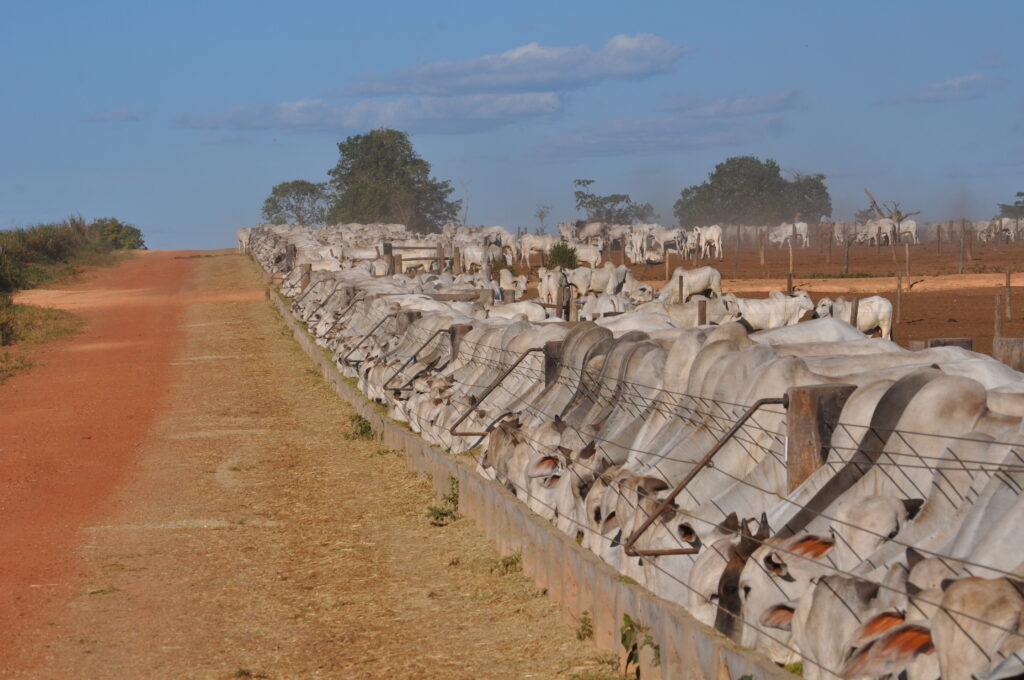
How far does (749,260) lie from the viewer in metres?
56.1

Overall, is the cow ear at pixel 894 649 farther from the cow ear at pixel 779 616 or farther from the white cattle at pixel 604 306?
the white cattle at pixel 604 306

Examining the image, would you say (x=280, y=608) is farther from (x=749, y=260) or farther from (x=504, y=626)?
(x=749, y=260)

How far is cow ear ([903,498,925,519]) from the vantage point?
544 cm

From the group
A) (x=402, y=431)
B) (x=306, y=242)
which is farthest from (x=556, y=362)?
(x=306, y=242)

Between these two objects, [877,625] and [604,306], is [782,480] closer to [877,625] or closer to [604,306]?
[877,625]

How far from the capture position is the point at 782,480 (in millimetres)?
6625

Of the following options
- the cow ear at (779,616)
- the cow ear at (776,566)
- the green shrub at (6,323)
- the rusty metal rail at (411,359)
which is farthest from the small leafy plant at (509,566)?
the green shrub at (6,323)

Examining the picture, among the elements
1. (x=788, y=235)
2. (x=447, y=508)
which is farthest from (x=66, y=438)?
(x=788, y=235)

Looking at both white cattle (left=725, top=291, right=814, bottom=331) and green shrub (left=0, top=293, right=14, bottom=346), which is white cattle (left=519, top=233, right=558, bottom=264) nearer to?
green shrub (left=0, top=293, right=14, bottom=346)

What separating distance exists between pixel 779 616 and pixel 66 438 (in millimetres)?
10943

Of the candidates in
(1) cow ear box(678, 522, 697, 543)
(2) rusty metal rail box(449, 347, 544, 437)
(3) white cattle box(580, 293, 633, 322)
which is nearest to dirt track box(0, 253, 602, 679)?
(2) rusty metal rail box(449, 347, 544, 437)

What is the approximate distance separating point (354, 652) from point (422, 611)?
82cm

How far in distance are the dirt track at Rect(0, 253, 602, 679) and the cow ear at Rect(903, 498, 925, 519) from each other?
191 cm

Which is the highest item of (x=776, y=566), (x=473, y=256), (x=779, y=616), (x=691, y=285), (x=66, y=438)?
(x=473, y=256)
